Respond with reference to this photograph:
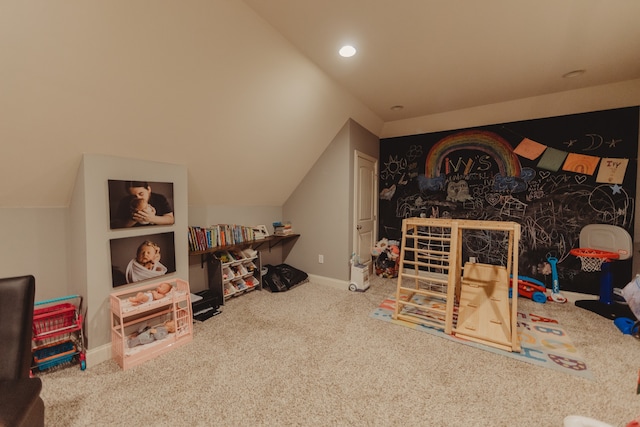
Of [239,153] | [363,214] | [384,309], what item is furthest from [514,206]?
[239,153]

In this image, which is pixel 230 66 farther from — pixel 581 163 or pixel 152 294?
pixel 581 163

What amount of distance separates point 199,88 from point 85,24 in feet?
2.37

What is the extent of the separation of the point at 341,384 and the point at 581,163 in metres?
3.74

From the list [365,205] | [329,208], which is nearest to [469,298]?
[365,205]

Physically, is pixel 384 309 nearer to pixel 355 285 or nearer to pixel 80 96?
pixel 355 285

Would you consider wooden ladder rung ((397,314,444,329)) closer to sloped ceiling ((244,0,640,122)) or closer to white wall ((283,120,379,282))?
white wall ((283,120,379,282))

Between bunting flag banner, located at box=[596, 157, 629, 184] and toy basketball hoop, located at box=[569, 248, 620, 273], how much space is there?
0.85m

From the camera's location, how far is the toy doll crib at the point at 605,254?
2758 mm

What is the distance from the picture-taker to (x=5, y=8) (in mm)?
1229

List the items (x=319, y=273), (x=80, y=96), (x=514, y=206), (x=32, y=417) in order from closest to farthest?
(x=32, y=417) → (x=80, y=96) → (x=514, y=206) → (x=319, y=273)

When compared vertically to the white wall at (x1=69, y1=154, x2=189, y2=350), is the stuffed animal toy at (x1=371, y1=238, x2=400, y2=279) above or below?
below

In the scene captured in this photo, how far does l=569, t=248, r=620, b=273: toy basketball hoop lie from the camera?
9.04ft

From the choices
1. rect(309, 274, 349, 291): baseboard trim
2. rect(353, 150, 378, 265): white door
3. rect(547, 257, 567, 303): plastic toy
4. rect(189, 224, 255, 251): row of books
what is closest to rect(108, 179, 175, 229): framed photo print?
rect(189, 224, 255, 251): row of books

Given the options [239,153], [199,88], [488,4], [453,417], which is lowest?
[453,417]
